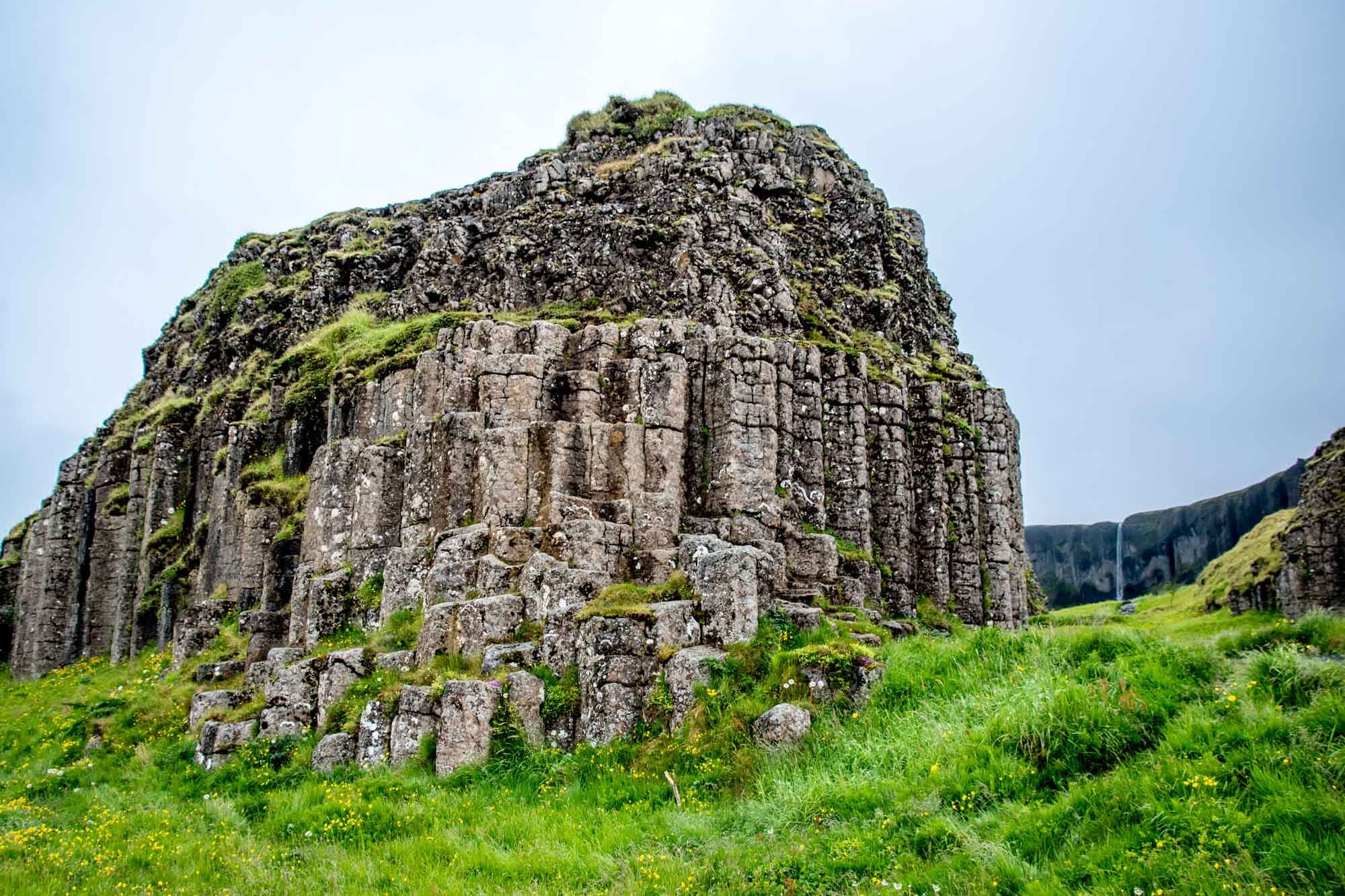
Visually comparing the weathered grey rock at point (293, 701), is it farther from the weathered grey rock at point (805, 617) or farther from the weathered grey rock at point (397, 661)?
the weathered grey rock at point (805, 617)

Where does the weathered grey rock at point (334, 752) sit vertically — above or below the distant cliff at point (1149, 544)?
below

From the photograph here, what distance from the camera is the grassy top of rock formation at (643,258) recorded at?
2772cm

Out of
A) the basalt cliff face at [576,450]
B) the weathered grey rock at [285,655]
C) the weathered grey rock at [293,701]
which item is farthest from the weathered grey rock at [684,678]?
the weathered grey rock at [285,655]

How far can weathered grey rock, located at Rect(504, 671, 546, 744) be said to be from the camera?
14039mm

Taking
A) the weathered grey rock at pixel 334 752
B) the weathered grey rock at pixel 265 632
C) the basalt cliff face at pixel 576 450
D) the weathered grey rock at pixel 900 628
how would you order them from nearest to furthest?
the weathered grey rock at pixel 334 752, the basalt cliff face at pixel 576 450, the weathered grey rock at pixel 900 628, the weathered grey rock at pixel 265 632

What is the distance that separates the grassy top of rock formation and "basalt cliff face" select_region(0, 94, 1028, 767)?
0.11m

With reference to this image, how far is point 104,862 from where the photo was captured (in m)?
11.1

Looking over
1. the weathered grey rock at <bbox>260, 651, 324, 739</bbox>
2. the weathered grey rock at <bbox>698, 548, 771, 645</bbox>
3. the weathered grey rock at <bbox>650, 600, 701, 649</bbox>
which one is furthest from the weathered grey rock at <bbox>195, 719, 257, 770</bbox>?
the weathered grey rock at <bbox>698, 548, 771, 645</bbox>

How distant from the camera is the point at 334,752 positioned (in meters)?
15.2

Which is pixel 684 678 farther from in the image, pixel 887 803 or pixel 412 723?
pixel 412 723

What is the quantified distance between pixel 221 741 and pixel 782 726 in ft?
35.4

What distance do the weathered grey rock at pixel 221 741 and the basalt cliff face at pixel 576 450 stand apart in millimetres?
69

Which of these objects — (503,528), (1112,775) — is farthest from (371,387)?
(1112,775)

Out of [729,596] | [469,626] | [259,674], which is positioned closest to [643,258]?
[469,626]
